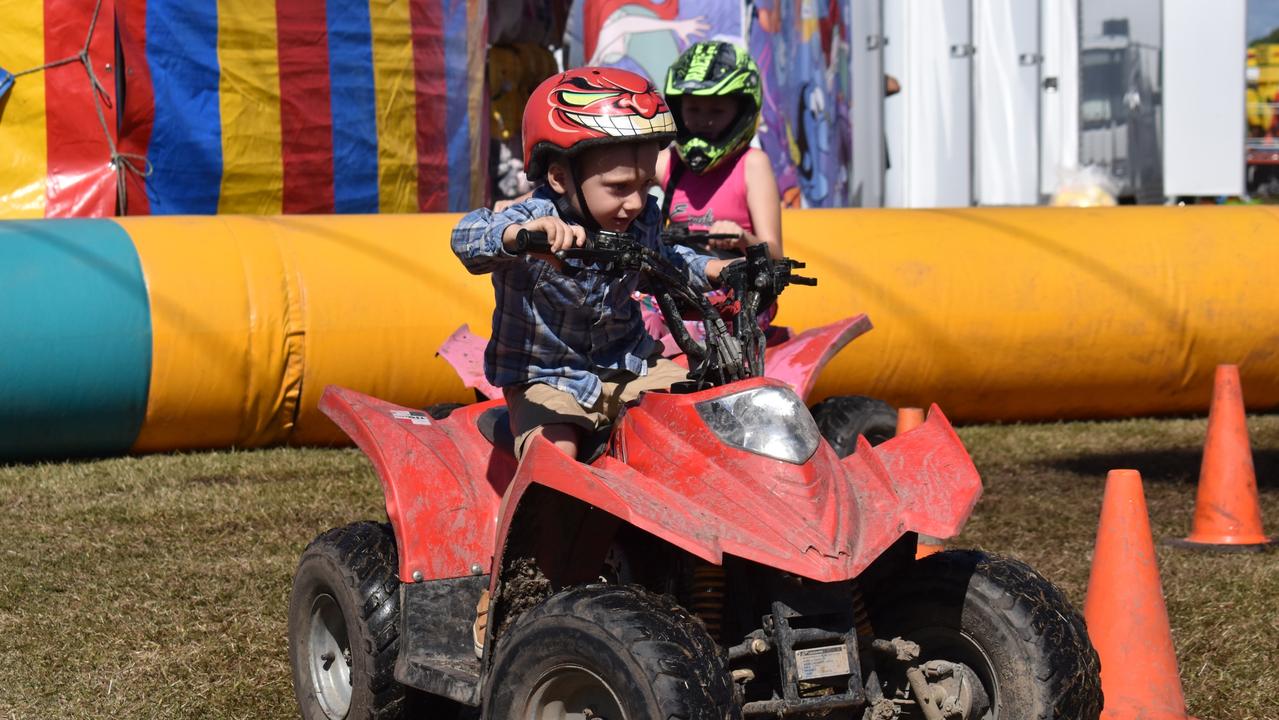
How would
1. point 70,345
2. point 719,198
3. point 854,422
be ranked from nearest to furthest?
point 719,198 < point 854,422 < point 70,345

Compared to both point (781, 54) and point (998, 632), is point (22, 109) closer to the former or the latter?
point (781, 54)

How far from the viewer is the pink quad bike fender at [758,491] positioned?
3.03 metres

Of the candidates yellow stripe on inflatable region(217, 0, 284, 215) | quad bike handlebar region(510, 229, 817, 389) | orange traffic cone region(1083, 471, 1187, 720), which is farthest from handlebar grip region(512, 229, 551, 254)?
yellow stripe on inflatable region(217, 0, 284, 215)

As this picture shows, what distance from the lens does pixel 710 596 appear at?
10.8ft

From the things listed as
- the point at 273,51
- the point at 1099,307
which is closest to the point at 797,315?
the point at 1099,307

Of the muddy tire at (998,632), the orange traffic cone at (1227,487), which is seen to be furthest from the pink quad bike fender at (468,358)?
the orange traffic cone at (1227,487)

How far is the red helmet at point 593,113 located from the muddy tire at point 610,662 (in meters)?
0.99

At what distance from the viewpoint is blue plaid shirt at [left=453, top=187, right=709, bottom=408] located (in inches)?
146

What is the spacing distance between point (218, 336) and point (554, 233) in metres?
5.16

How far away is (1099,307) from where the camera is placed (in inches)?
376

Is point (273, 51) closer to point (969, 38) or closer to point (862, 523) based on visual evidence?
point (862, 523)

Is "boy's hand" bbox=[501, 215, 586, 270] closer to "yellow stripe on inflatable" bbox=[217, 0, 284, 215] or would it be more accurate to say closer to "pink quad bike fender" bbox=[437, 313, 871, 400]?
"pink quad bike fender" bbox=[437, 313, 871, 400]

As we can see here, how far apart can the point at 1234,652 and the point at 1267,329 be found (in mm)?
5477

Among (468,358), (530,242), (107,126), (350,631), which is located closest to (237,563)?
(468,358)
